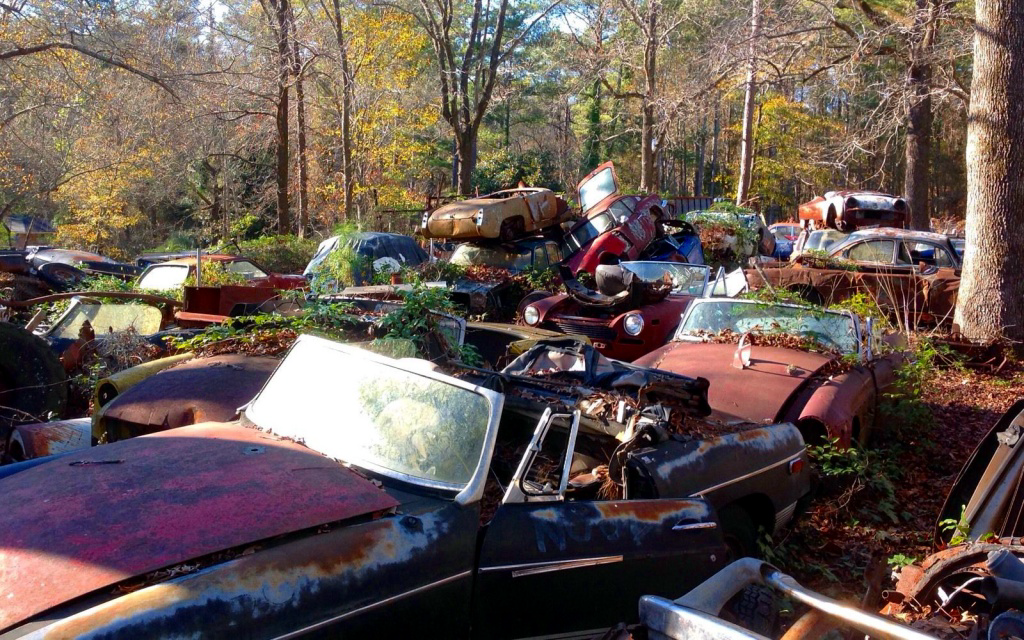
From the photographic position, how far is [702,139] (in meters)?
49.0

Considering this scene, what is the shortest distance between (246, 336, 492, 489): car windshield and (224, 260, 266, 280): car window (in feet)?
36.4

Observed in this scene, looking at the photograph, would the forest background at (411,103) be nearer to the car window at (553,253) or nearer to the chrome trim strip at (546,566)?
the car window at (553,253)

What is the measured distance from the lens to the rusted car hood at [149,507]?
267cm

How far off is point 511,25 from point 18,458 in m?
36.9

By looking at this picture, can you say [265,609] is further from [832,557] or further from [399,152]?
[399,152]

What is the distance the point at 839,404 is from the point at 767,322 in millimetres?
1528

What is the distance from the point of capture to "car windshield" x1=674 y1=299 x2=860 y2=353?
7434 millimetres

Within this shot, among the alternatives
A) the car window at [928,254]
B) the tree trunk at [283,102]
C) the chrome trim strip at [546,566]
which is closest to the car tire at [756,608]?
the chrome trim strip at [546,566]

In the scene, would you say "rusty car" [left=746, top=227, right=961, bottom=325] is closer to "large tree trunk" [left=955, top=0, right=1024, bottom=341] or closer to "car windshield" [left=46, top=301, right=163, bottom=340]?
"large tree trunk" [left=955, top=0, right=1024, bottom=341]

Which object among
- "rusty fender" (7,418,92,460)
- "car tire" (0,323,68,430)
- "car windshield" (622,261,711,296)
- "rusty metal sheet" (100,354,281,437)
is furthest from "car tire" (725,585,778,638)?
"car windshield" (622,261,711,296)

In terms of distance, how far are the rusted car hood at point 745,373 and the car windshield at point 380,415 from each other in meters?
2.30

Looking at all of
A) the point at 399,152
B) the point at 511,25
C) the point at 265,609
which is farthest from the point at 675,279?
the point at 511,25

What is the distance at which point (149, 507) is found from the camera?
301 centimetres

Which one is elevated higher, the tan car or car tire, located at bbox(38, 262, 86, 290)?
the tan car
